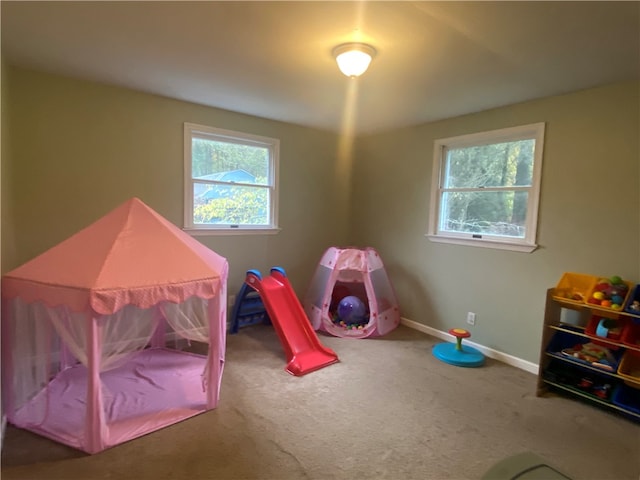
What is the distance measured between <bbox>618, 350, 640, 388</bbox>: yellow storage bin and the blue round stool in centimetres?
107

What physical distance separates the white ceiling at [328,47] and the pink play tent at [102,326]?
1.11 meters

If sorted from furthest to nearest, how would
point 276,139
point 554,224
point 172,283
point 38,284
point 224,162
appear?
point 276,139 → point 224,162 → point 554,224 → point 172,283 → point 38,284

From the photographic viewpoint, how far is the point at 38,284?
2.12m

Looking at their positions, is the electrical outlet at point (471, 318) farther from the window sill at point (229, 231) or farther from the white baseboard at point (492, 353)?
the window sill at point (229, 231)

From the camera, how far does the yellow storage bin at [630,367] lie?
2.47 m

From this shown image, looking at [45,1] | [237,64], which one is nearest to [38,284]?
[45,1]

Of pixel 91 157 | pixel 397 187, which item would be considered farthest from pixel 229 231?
pixel 397 187

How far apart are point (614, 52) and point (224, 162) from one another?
339 cm

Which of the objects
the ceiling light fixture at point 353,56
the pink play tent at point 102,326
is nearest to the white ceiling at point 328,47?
the ceiling light fixture at point 353,56

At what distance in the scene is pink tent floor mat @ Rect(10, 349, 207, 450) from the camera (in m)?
2.27

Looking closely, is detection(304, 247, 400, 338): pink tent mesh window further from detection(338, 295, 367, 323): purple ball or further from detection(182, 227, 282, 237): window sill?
detection(182, 227, 282, 237): window sill

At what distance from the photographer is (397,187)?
4.50m

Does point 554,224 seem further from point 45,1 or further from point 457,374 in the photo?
point 45,1

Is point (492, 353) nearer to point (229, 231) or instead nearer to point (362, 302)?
point (362, 302)
